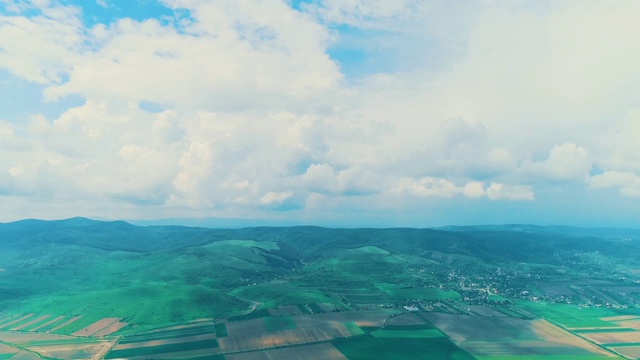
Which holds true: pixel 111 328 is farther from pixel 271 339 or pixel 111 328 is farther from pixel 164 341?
pixel 271 339

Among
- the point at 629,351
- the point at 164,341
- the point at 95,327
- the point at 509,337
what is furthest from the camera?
the point at 95,327

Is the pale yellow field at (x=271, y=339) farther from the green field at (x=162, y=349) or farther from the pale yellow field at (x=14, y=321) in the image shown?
the pale yellow field at (x=14, y=321)

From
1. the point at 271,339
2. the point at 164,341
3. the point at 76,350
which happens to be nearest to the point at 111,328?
the point at 76,350

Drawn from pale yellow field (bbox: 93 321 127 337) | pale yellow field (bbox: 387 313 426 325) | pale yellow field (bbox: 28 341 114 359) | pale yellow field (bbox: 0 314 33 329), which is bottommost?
pale yellow field (bbox: 0 314 33 329)

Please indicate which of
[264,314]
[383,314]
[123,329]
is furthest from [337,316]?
[123,329]

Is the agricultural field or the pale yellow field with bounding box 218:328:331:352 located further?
the pale yellow field with bounding box 218:328:331:352

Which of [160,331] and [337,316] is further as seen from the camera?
[337,316]

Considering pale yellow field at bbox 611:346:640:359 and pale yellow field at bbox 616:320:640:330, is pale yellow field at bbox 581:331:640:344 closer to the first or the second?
pale yellow field at bbox 611:346:640:359

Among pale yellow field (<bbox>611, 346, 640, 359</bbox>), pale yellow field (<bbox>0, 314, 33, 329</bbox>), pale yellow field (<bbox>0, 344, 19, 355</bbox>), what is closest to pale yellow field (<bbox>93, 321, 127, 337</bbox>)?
pale yellow field (<bbox>0, 344, 19, 355</bbox>)

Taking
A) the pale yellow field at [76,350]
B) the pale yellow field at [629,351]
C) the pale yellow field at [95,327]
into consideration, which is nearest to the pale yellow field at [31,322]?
the pale yellow field at [95,327]

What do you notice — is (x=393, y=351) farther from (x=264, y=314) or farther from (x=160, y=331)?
(x=160, y=331)

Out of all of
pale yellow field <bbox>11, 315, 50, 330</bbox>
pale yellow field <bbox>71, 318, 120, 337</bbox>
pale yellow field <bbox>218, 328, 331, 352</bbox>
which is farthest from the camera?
pale yellow field <bbox>11, 315, 50, 330</bbox>
